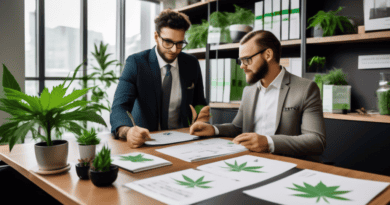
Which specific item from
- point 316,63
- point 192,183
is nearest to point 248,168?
point 192,183

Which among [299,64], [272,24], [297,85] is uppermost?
[272,24]

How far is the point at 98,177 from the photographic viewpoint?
2.60 feet

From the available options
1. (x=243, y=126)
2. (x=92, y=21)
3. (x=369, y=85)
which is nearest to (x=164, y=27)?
(x=243, y=126)

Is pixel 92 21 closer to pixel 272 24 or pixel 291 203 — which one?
pixel 272 24

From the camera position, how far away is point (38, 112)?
0.91 meters

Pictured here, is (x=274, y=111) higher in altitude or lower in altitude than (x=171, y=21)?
lower

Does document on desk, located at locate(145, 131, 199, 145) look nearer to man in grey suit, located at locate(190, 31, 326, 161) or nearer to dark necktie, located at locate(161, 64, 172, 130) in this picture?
man in grey suit, located at locate(190, 31, 326, 161)

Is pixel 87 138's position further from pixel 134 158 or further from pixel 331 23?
pixel 331 23

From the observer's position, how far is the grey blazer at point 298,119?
4.46 ft

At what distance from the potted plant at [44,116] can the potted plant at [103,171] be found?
0.17 m

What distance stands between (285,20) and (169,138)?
5.38 ft

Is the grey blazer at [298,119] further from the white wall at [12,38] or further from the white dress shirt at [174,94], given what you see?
the white wall at [12,38]

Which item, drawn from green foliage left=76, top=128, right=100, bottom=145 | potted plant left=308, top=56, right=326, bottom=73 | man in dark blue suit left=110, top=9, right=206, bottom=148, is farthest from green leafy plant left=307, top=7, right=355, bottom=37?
green foliage left=76, top=128, right=100, bottom=145

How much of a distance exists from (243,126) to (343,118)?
0.86m
